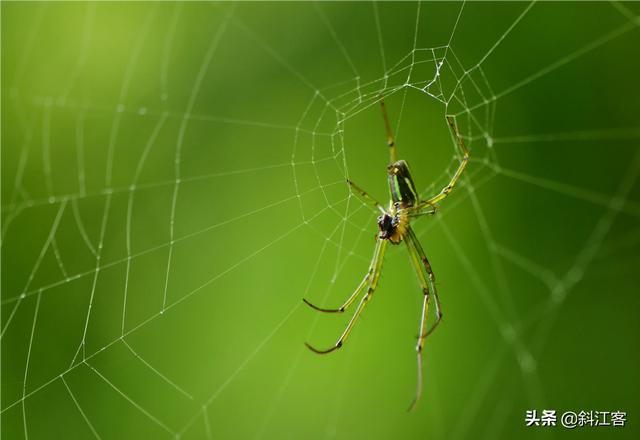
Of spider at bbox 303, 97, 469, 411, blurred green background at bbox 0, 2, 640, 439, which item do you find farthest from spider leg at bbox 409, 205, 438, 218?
blurred green background at bbox 0, 2, 640, 439

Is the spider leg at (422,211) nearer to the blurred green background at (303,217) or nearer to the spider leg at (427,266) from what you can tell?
the spider leg at (427,266)

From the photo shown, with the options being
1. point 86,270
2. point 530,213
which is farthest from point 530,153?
point 86,270

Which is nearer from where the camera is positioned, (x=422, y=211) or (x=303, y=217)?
(x=422, y=211)

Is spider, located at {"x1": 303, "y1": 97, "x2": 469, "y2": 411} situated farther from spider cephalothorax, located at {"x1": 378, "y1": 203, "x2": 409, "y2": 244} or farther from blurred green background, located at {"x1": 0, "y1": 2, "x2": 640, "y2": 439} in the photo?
blurred green background, located at {"x1": 0, "y1": 2, "x2": 640, "y2": 439}

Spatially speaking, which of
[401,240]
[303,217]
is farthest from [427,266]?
[303,217]

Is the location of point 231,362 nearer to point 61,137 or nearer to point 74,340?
point 74,340

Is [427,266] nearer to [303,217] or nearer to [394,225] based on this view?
[394,225]

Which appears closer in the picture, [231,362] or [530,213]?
[530,213]

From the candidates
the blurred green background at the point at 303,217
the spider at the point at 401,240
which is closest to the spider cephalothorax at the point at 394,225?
the spider at the point at 401,240
